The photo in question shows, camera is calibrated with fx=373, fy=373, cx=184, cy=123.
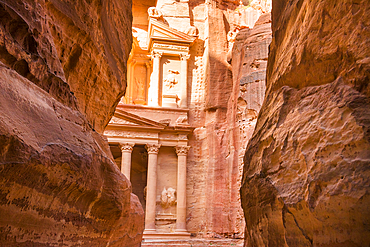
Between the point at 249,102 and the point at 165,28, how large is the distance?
7787 mm

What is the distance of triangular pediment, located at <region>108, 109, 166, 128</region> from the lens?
20328 mm

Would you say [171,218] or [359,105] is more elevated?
[359,105]

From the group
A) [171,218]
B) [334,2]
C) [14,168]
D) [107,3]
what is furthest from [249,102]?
[14,168]

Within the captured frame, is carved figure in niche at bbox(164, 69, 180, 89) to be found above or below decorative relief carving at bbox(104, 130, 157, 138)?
above

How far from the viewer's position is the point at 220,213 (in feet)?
63.6

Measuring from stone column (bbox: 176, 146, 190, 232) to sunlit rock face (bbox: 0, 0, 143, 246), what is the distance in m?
15.7

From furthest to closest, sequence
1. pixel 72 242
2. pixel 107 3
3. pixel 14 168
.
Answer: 1. pixel 107 3
2. pixel 72 242
3. pixel 14 168

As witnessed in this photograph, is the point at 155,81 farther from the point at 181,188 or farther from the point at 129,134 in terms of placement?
the point at 181,188

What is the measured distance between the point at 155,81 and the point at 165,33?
3.01 meters

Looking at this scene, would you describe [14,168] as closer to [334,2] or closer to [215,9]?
[334,2]

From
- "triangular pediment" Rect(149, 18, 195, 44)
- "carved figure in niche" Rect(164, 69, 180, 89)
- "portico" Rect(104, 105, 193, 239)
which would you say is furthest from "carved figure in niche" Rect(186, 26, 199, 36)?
"portico" Rect(104, 105, 193, 239)

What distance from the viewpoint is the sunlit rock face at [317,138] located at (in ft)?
8.00

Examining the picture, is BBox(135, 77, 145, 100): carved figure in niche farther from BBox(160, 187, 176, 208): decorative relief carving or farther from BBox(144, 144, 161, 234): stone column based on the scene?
BBox(160, 187, 176, 208): decorative relief carving

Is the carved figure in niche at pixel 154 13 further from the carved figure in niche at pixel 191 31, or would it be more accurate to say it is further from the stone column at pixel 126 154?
the stone column at pixel 126 154
